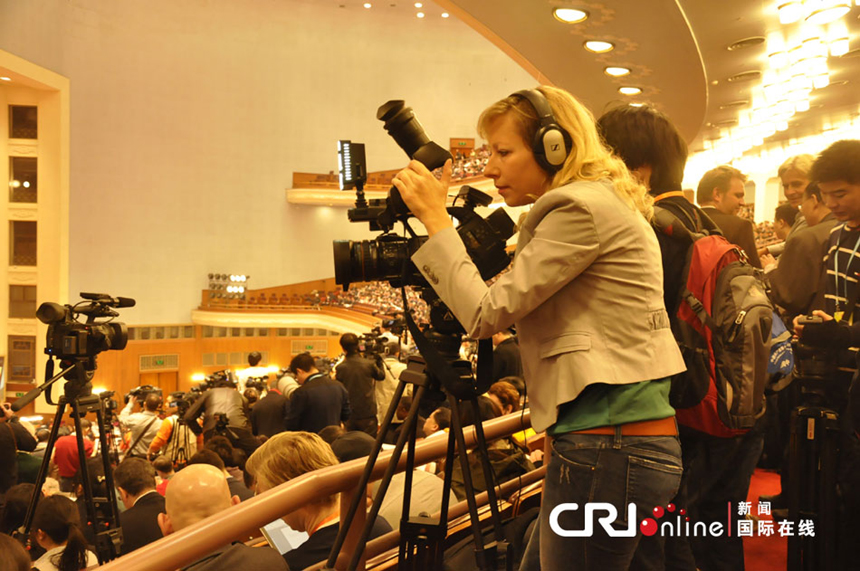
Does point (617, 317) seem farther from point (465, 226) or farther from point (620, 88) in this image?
point (620, 88)

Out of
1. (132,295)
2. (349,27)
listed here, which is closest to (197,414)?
(132,295)

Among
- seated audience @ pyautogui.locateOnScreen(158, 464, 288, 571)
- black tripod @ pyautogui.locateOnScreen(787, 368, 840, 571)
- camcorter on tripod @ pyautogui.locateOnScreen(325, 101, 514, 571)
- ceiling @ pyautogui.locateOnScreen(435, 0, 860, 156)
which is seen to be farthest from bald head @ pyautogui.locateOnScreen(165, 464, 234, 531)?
ceiling @ pyautogui.locateOnScreen(435, 0, 860, 156)

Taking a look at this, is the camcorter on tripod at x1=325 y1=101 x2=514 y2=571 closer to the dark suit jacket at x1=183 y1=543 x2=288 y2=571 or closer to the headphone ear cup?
the dark suit jacket at x1=183 y1=543 x2=288 y2=571

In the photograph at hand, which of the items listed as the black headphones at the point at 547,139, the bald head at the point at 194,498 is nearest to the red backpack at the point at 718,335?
the black headphones at the point at 547,139

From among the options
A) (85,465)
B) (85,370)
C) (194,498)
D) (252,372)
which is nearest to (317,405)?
(85,370)

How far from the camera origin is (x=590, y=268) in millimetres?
1252

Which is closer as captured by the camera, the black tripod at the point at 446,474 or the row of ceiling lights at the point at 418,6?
the black tripod at the point at 446,474

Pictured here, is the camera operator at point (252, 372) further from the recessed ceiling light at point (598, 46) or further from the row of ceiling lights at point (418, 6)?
the row of ceiling lights at point (418, 6)

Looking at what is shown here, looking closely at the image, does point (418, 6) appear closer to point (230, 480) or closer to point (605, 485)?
point (230, 480)

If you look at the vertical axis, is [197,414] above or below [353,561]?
below

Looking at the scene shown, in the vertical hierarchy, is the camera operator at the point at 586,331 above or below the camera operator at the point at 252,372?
above

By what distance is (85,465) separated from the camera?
3822 millimetres

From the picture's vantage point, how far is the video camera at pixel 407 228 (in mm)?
1557

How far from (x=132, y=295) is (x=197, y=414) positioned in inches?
648
